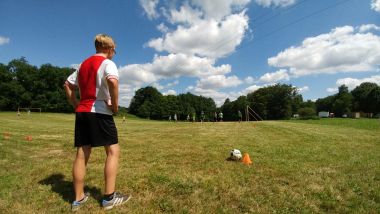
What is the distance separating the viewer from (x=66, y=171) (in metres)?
5.94

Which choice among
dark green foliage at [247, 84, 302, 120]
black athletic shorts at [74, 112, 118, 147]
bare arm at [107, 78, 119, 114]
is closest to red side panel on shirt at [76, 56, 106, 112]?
black athletic shorts at [74, 112, 118, 147]

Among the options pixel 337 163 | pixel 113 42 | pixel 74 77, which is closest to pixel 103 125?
pixel 74 77

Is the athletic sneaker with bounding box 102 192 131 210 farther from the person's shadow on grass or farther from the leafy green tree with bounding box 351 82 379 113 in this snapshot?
the leafy green tree with bounding box 351 82 379 113

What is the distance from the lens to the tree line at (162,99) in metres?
88.4

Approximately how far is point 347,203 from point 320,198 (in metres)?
0.36

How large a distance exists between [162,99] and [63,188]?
368 ft

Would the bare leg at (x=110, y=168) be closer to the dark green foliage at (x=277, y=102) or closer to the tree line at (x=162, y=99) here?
the tree line at (x=162, y=99)

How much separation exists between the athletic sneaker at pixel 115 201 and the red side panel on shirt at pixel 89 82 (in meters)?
1.26

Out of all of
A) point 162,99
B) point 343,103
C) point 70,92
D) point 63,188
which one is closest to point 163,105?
point 162,99

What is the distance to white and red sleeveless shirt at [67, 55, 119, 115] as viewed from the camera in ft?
12.9

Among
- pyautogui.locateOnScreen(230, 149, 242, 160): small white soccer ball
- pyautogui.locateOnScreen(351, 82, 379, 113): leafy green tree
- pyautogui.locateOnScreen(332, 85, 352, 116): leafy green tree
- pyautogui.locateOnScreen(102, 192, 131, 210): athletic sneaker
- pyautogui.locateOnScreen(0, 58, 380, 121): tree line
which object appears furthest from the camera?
pyautogui.locateOnScreen(332, 85, 352, 116): leafy green tree

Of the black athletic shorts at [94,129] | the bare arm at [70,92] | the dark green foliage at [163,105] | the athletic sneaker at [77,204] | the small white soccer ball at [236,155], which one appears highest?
the dark green foliage at [163,105]

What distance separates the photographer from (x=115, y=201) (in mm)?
3979

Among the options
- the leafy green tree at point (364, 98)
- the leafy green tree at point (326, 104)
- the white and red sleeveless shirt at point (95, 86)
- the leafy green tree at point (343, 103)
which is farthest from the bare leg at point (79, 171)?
the leafy green tree at point (326, 104)
